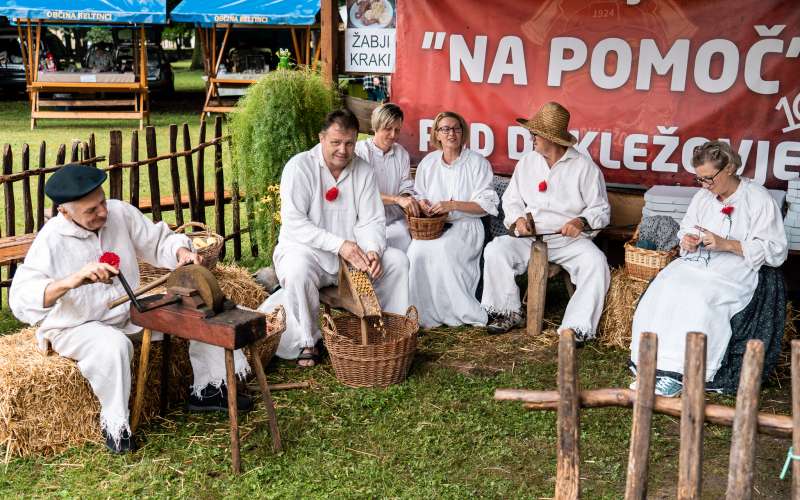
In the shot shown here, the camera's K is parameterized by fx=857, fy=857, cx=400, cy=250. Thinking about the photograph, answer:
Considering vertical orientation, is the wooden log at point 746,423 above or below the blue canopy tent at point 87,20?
below

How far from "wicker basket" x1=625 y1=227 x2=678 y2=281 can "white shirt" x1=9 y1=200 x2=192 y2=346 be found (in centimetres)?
308

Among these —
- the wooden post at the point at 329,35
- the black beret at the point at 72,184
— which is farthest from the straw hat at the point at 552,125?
the black beret at the point at 72,184

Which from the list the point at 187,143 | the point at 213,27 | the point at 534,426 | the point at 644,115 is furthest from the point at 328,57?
the point at 213,27

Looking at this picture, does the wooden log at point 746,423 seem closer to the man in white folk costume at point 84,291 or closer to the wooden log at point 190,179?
Answer: the man in white folk costume at point 84,291

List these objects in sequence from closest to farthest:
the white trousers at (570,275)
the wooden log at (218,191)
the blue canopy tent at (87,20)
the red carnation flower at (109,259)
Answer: the red carnation flower at (109,259) → the white trousers at (570,275) → the wooden log at (218,191) → the blue canopy tent at (87,20)

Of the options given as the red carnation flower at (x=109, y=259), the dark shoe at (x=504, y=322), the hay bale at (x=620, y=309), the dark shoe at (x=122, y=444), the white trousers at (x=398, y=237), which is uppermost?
the red carnation flower at (x=109, y=259)

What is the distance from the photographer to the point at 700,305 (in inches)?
203

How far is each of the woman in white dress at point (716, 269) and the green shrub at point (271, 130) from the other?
3.27 m

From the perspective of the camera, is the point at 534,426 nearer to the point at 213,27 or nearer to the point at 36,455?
the point at 36,455

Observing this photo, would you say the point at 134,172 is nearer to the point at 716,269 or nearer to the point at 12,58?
the point at 716,269

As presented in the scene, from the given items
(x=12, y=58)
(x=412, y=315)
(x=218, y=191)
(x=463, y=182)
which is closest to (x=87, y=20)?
(x=12, y=58)

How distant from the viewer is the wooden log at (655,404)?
2730mm

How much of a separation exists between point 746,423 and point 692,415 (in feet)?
0.53

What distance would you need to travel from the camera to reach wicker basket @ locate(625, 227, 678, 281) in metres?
5.86
